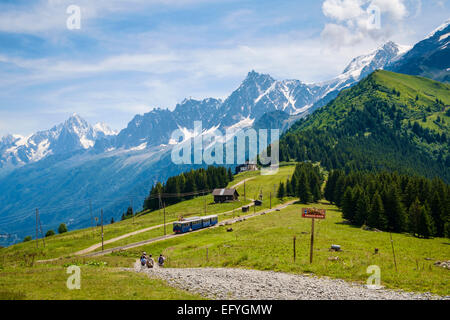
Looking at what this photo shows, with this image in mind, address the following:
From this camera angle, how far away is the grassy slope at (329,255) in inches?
1196

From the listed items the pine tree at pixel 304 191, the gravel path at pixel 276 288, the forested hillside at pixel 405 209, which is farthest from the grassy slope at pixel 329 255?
the pine tree at pixel 304 191

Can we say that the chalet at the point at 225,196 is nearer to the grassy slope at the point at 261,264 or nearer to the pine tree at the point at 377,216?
the grassy slope at the point at 261,264

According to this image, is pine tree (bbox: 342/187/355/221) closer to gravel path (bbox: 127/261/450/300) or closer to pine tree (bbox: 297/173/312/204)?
pine tree (bbox: 297/173/312/204)

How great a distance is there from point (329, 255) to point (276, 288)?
62.9ft

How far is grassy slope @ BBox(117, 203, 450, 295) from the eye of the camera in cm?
3038

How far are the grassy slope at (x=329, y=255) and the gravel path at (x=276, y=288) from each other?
280 centimetres

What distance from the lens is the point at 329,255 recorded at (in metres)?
42.2

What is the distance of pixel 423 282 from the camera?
27922mm

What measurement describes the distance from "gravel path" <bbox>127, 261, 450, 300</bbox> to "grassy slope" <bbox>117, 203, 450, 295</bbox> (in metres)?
2.80

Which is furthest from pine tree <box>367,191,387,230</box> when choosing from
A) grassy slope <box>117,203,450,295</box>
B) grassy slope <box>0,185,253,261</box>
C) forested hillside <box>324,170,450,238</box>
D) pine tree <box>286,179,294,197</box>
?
pine tree <box>286,179,294,197</box>

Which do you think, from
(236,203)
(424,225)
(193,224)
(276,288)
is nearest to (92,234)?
(193,224)
